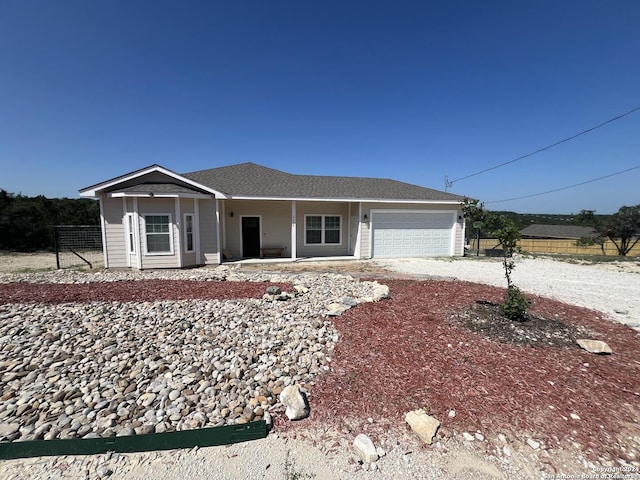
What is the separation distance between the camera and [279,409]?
2771mm

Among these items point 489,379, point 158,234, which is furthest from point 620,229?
point 158,234

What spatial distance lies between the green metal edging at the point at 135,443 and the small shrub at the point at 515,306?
4.35 metres

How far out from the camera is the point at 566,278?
30.1 feet

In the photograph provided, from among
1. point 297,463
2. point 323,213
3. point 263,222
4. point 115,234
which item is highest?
point 323,213

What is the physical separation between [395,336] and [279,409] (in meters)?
2.14

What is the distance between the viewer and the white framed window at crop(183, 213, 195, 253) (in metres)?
10.4

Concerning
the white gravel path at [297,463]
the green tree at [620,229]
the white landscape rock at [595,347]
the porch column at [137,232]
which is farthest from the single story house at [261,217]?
the green tree at [620,229]

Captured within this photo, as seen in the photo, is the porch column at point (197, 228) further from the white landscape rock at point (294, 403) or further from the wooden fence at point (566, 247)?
the wooden fence at point (566, 247)

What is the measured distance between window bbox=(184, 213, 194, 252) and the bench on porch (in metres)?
3.14

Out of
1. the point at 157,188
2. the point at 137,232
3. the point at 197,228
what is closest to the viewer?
the point at 137,232

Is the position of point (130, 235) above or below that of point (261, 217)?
below

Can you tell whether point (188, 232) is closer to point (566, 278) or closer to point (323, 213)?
point (323, 213)

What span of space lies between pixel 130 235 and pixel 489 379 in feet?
37.4

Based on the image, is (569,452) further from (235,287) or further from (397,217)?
(397,217)
